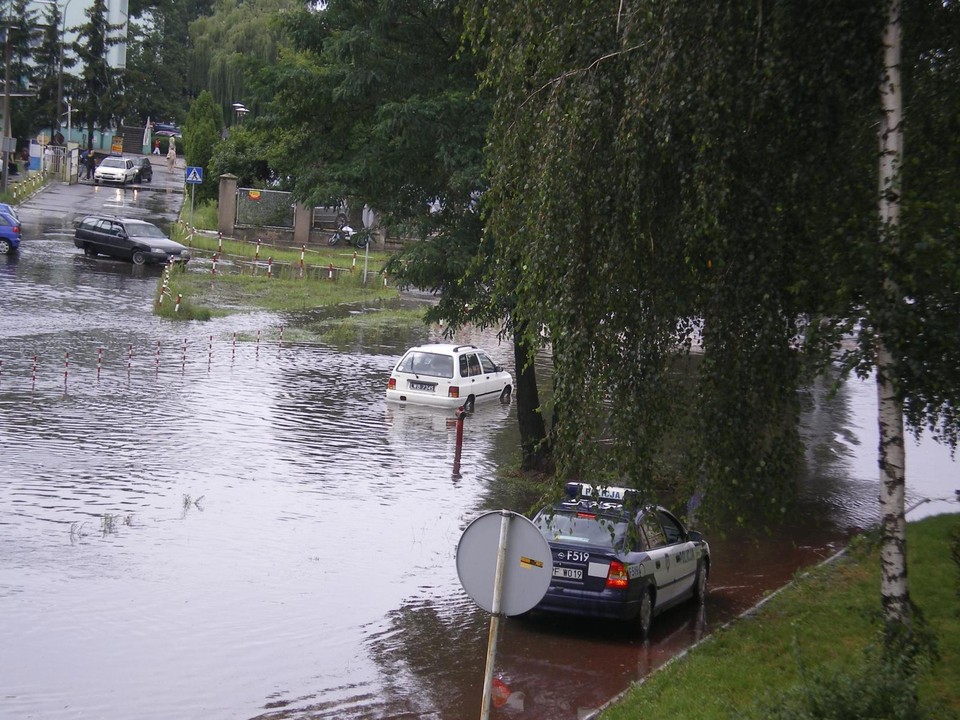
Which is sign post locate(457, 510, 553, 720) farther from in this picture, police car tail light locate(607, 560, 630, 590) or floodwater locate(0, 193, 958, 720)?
police car tail light locate(607, 560, 630, 590)

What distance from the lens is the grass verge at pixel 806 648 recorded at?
27.5 ft

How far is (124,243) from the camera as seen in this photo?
42.4 m

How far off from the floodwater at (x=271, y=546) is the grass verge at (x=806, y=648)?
764 millimetres

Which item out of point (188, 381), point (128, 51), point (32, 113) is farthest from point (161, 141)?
point (188, 381)

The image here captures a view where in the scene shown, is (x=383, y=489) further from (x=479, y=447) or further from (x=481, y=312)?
(x=479, y=447)

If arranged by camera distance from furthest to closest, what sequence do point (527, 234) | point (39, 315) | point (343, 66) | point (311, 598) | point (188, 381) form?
point (39, 315) → point (188, 381) → point (343, 66) → point (311, 598) → point (527, 234)

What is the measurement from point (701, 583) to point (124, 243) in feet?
110

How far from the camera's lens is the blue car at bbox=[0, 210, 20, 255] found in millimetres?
40031

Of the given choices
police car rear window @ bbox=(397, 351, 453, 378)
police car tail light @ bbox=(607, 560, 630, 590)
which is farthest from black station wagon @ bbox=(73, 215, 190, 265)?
police car tail light @ bbox=(607, 560, 630, 590)

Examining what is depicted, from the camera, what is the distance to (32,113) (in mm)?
78812

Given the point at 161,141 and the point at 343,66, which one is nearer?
the point at 343,66

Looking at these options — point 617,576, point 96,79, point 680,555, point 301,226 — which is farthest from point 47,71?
point 617,576

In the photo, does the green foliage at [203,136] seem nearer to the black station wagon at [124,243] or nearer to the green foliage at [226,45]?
the green foliage at [226,45]

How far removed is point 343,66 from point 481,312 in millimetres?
4680
